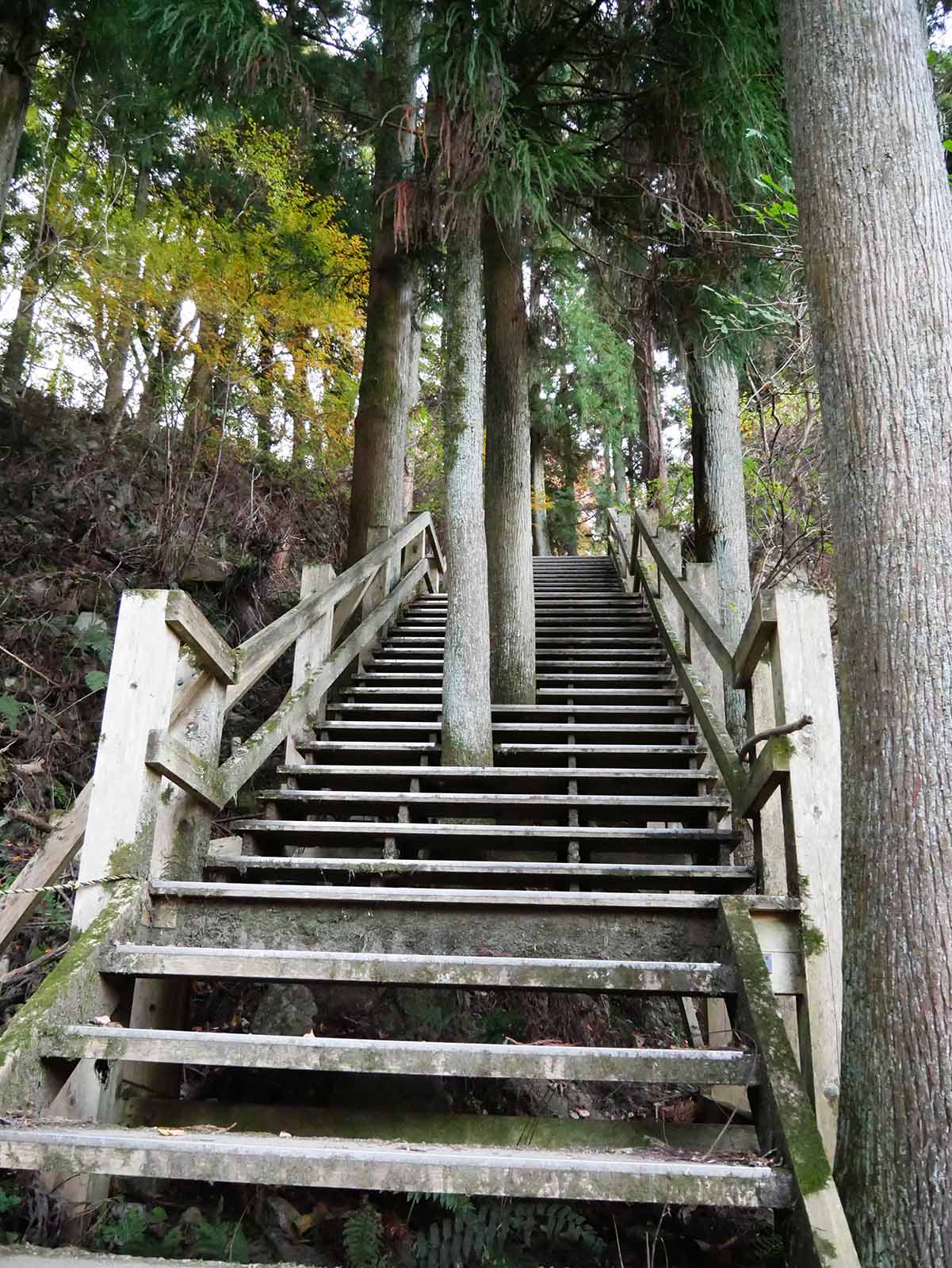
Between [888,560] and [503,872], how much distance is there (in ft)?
6.90

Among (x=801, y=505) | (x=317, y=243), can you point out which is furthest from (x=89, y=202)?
(x=801, y=505)

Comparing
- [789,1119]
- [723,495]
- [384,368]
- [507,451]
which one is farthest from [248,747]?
[723,495]

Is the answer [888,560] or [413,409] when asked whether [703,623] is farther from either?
[413,409]

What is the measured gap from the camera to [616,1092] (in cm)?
481

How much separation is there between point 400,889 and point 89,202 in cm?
882

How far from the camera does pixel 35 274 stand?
8578 millimetres

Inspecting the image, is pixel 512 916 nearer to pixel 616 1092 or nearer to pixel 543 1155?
pixel 543 1155

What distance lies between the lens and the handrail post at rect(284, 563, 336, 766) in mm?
5398

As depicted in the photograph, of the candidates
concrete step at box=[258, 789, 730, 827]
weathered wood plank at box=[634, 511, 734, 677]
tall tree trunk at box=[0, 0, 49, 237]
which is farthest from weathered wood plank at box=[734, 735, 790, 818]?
tall tree trunk at box=[0, 0, 49, 237]

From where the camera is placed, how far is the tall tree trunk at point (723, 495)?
26.9 feet

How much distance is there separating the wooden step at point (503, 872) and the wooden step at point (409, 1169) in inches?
57.2

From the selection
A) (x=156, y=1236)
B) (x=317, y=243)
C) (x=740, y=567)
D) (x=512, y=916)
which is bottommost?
(x=156, y=1236)

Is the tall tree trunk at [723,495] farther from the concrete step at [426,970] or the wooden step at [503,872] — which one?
the concrete step at [426,970]

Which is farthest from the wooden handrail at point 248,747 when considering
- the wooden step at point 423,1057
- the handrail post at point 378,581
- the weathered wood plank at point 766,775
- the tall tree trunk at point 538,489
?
the tall tree trunk at point 538,489
